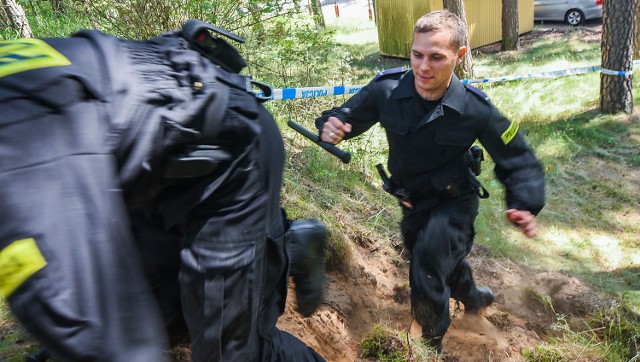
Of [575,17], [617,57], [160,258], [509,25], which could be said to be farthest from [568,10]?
[160,258]

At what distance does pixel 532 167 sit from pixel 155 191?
6.71 feet

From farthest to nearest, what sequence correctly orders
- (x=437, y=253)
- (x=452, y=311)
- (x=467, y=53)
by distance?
(x=467, y=53)
(x=452, y=311)
(x=437, y=253)

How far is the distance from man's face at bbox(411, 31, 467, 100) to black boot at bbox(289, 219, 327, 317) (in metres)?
1.07

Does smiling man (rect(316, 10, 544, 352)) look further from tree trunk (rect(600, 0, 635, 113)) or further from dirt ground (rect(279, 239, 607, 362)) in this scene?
tree trunk (rect(600, 0, 635, 113))

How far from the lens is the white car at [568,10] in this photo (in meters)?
15.7

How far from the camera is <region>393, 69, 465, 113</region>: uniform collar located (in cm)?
288

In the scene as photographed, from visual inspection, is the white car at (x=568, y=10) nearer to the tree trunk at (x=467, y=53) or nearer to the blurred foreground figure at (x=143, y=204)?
the tree trunk at (x=467, y=53)

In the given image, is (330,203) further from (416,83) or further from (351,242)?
(416,83)

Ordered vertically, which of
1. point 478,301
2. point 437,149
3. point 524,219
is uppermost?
point 437,149

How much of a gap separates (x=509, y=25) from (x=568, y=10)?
11.4ft

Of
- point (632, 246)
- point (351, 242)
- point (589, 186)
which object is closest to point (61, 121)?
point (351, 242)

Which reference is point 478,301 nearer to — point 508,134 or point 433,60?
point 508,134

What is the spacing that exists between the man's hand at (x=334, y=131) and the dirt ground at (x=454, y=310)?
1.09 m

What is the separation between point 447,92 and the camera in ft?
9.58
